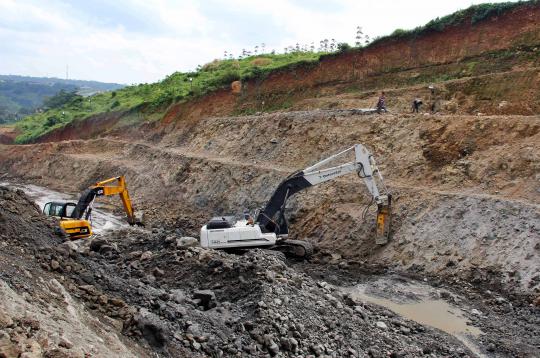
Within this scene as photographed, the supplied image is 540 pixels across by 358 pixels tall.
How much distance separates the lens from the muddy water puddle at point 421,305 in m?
11.3

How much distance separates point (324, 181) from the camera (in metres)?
15.8

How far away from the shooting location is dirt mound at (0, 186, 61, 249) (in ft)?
33.6

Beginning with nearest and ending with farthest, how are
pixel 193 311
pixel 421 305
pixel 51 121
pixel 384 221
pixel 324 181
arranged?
pixel 193 311
pixel 421 305
pixel 324 181
pixel 384 221
pixel 51 121

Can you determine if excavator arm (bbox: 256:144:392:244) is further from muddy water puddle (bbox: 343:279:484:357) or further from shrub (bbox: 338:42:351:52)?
shrub (bbox: 338:42:351:52)

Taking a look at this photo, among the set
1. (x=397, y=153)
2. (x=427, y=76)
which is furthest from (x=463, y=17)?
(x=397, y=153)

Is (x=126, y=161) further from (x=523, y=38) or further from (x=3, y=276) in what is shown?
(x=3, y=276)

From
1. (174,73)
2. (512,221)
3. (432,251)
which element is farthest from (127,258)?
(174,73)

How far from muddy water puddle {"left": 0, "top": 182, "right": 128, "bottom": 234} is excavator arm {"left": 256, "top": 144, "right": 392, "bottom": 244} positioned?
693 cm

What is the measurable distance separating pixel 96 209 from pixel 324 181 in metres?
15.2

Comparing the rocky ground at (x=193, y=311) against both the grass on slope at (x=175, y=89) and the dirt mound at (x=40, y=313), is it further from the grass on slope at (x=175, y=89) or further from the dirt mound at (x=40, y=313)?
the grass on slope at (x=175, y=89)

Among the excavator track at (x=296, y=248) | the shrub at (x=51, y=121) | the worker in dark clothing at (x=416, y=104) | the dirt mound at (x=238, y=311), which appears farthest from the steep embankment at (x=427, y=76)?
the shrub at (x=51, y=121)

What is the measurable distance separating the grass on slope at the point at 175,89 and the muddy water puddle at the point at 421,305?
844 inches

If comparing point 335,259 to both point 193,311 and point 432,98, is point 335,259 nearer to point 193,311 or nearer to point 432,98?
point 193,311

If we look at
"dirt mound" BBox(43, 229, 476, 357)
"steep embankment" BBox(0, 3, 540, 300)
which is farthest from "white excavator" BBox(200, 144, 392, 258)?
"dirt mound" BBox(43, 229, 476, 357)
